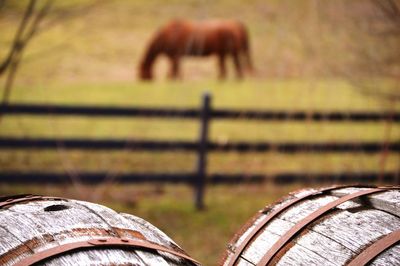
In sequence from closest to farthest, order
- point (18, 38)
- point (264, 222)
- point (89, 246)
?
1. point (89, 246)
2. point (264, 222)
3. point (18, 38)

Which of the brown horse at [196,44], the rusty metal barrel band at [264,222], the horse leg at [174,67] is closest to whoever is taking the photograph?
the rusty metal barrel band at [264,222]

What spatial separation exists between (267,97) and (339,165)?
4672 millimetres

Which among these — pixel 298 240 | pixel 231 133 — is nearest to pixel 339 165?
pixel 231 133

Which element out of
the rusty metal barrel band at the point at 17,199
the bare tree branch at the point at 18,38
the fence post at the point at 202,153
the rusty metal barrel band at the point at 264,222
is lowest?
the fence post at the point at 202,153

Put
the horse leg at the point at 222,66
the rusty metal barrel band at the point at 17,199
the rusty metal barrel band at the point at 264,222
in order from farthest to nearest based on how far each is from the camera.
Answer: the horse leg at the point at 222,66, the rusty metal barrel band at the point at 264,222, the rusty metal barrel band at the point at 17,199

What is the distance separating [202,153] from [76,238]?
20.2 feet

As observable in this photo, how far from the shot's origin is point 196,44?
17781mm

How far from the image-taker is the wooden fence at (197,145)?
26.2ft

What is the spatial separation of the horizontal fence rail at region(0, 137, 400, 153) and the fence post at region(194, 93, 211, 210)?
7 cm

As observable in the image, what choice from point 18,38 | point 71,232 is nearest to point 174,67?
point 18,38

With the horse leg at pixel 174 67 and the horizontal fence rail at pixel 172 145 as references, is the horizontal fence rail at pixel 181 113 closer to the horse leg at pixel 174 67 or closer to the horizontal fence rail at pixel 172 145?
the horizontal fence rail at pixel 172 145

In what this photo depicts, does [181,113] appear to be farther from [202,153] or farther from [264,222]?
[264,222]

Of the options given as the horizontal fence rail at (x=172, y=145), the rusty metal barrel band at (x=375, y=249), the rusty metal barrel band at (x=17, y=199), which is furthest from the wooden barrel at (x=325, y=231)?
the horizontal fence rail at (x=172, y=145)

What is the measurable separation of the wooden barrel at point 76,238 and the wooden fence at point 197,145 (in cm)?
566
